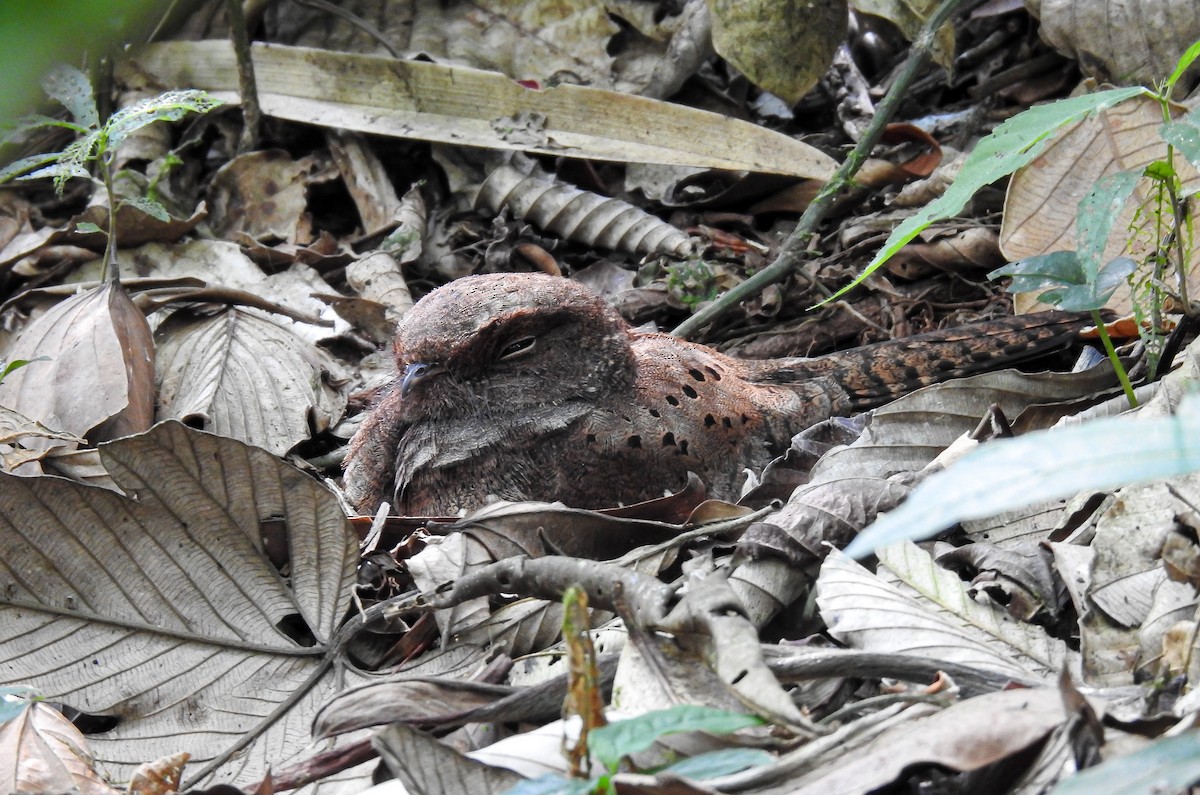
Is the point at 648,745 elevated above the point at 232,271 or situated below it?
below

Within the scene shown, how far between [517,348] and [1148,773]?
2.77 m

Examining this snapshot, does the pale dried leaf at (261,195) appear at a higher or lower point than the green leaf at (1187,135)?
higher

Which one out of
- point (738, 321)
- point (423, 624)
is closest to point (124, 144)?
point (738, 321)

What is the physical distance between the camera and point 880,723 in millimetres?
1730

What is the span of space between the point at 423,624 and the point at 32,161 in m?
1.91

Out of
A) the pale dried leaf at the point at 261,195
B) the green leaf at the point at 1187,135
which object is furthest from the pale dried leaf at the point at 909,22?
the pale dried leaf at the point at 261,195

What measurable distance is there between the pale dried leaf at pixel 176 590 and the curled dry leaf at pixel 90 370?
3.72 feet

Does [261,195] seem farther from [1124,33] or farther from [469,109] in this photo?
[1124,33]

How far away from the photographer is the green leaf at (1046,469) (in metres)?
1.13

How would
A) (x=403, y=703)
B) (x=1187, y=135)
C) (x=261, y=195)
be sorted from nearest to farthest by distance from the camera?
(x=403, y=703) < (x=1187, y=135) < (x=261, y=195)

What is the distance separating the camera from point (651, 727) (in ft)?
4.83

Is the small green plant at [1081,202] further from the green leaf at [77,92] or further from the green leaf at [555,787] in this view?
the green leaf at [77,92]

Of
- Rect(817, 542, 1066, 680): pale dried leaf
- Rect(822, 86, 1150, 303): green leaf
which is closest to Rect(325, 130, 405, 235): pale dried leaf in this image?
Rect(822, 86, 1150, 303): green leaf

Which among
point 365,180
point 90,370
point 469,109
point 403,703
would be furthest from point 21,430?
point 469,109
